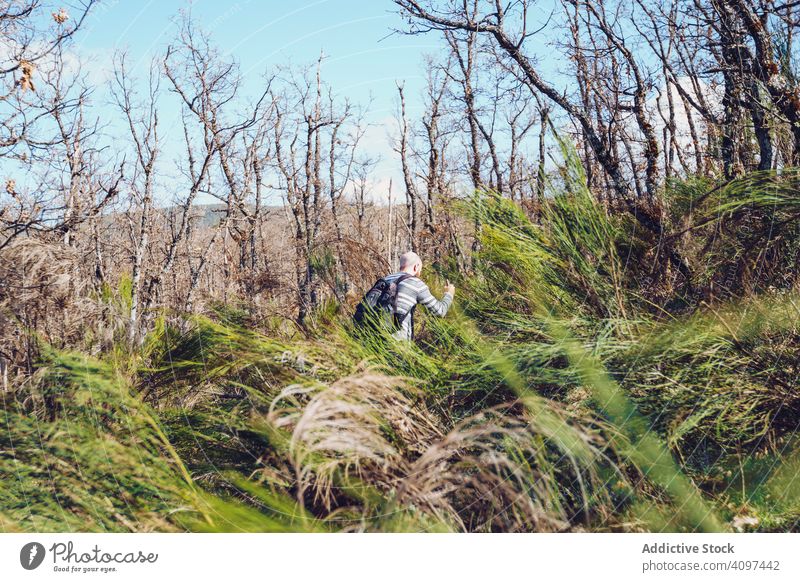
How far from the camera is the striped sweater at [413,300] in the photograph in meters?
2.36

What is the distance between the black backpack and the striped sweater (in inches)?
1.0

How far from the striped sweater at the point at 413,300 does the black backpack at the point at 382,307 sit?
0.03 m

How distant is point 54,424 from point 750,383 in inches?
79.9

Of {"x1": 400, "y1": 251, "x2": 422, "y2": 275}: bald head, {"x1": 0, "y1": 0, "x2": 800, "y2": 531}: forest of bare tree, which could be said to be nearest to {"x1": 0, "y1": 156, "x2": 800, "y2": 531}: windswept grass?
{"x1": 0, "y1": 0, "x2": 800, "y2": 531}: forest of bare tree

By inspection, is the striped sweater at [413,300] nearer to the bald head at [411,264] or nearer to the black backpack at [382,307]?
the black backpack at [382,307]

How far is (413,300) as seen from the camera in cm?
264

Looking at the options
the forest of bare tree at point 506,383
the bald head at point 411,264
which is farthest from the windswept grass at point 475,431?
the bald head at point 411,264

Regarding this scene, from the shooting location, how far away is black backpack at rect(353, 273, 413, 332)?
203cm

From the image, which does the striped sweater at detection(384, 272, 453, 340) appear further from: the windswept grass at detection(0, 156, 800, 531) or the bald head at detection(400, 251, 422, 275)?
the windswept grass at detection(0, 156, 800, 531)

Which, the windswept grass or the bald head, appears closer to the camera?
the windswept grass

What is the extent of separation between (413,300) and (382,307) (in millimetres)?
410

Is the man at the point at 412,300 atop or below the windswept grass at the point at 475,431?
atop

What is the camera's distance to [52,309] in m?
2.24
